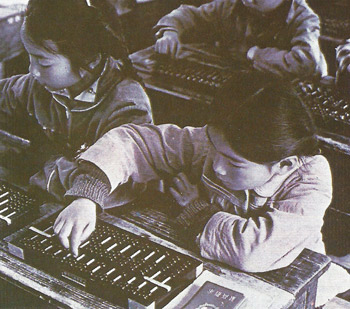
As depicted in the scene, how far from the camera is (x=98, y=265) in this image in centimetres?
236

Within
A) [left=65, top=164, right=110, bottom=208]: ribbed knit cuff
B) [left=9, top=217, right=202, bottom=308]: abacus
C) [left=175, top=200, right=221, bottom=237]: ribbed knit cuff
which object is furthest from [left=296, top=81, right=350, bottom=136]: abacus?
[left=65, top=164, right=110, bottom=208]: ribbed knit cuff

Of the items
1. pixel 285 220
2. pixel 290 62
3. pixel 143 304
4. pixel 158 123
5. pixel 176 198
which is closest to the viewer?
pixel 143 304

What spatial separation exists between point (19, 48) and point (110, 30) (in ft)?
1.68

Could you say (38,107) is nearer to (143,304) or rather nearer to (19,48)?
(19,48)

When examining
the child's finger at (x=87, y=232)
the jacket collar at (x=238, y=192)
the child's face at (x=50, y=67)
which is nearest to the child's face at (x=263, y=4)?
the jacket collar at (x=238, y=192)

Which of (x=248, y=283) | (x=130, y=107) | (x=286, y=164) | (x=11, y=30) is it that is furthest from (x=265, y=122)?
(x=11, y=30)

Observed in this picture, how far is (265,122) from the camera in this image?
222 cm

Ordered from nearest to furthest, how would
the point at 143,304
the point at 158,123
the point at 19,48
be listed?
the point at 143,304 → the point at 158,123 → the point at 19,48

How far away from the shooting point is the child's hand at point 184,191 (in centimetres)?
267

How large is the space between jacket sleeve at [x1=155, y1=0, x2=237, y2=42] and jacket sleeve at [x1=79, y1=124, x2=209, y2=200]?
0.49 metres

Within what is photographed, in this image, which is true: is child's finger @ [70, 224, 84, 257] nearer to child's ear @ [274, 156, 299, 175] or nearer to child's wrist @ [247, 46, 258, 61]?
child's ear @ [274, 156, 299, 175]

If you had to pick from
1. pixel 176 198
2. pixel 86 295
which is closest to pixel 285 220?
pixel 176 198

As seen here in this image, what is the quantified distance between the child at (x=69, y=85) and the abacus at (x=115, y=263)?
2.04 ft

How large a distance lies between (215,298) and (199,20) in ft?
4.32
